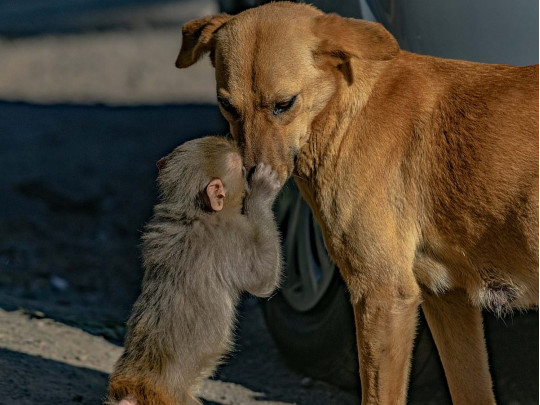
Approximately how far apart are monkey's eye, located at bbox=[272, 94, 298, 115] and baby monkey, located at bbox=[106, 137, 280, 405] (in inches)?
10.2

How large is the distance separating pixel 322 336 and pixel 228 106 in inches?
72.2

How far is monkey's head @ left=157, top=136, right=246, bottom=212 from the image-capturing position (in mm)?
4574

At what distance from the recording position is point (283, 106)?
4551mm

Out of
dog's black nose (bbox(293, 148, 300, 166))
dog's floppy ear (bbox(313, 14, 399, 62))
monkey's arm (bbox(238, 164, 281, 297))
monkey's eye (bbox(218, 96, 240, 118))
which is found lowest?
monkey's arm (bbox(238, 164, 281, 297))

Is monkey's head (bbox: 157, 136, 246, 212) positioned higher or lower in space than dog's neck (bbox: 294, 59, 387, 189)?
lower

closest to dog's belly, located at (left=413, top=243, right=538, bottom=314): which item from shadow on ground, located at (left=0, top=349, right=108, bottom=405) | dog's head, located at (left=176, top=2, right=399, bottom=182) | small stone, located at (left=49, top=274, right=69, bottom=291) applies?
dog's head, located at (left=176, top=2, right=399, bottom=182)

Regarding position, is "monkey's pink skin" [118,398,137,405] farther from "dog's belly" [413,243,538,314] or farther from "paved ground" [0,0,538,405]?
"dog's belly" [413,243,538,314]

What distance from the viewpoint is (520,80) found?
4395 mm

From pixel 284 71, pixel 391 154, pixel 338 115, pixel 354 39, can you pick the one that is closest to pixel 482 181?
pixel 391 154

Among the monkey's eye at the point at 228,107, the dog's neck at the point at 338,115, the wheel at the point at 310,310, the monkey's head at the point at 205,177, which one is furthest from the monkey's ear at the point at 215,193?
the wheel at the point at 310,310

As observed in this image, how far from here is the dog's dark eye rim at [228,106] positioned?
462 centimetres

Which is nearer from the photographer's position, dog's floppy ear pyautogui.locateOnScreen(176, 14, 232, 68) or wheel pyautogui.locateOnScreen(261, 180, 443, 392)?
dog's floppy ear pyautogui.locateOnScreen(176, 14, 232, 68)

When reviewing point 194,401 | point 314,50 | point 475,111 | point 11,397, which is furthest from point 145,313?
point 475,111

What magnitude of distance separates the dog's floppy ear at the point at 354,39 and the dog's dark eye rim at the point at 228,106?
46 centimetres
